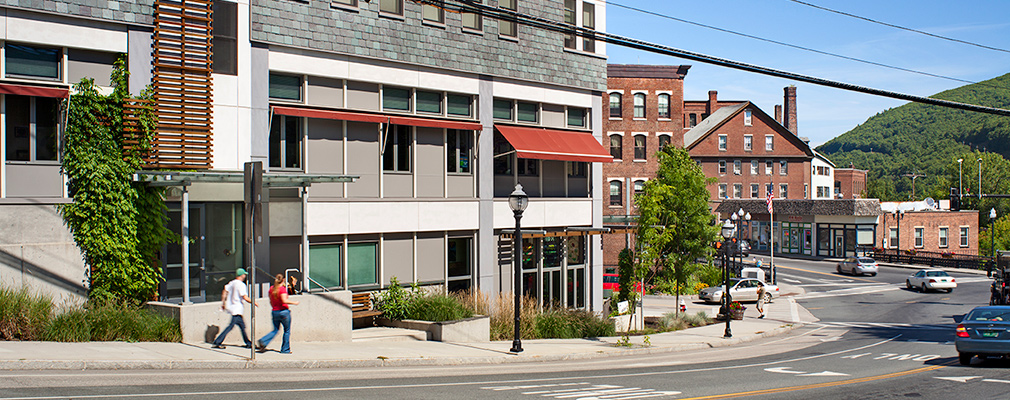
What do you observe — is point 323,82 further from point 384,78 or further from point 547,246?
point 547,246

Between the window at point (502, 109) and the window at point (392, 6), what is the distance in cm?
435

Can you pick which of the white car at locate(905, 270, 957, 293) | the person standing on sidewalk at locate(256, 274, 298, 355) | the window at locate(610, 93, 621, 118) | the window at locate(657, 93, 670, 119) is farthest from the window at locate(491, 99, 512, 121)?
the white car at locate(905, 270, 957, 293)

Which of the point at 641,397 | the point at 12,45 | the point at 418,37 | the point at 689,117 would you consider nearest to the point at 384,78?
the point at 418,37

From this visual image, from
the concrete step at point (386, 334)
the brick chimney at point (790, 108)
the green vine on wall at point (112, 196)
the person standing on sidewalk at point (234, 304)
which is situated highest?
the brick chimney at point (790, 108)

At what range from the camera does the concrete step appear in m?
18.7

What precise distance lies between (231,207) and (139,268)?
2624mm

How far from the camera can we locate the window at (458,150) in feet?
77.2

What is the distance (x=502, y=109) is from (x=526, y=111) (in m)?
1.10

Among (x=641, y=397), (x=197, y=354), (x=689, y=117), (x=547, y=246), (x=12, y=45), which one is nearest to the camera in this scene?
(x=641, y=397)

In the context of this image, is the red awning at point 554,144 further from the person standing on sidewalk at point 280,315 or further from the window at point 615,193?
the window at point 615,193

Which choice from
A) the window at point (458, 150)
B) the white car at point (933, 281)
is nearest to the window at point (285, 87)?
the window at point (458, 150)

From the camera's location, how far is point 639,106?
1930 inches

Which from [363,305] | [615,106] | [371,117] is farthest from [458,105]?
[615,106]

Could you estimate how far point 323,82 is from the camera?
20.6 metres
